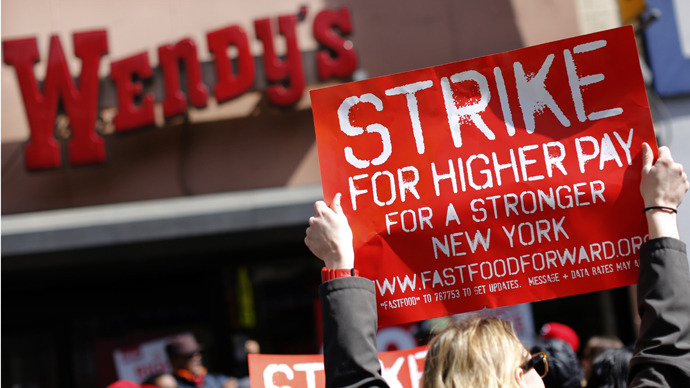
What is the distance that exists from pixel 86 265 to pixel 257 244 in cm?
191

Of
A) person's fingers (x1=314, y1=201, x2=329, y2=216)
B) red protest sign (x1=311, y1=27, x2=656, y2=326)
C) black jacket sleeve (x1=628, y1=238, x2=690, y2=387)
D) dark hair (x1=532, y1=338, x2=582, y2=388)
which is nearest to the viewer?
black jacket sleeve (x1=628, y1=238, x2=690, y2=387)

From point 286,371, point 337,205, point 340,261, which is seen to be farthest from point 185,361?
point 340,261

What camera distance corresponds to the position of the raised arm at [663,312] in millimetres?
1679

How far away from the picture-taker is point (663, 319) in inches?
67.1

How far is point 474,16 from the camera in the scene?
8430mm

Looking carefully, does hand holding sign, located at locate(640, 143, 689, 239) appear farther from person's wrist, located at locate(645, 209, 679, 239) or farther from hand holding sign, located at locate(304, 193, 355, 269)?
hand holding sign, located at locate(304, 193, 355, 269)

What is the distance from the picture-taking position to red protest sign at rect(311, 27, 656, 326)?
7.30ft

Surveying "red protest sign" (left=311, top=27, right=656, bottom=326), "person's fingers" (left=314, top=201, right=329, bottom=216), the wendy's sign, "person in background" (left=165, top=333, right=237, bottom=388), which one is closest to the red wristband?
"person's fingers" (left=314, top=201, right=329, bottom=216)

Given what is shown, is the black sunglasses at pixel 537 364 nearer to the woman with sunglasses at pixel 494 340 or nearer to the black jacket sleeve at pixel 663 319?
the woman with sunglasses at pixel 494 340

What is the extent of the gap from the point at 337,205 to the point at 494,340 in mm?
639

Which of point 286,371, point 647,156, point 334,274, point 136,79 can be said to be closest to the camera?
point 334,274

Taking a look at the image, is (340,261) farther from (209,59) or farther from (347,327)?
(209,59)

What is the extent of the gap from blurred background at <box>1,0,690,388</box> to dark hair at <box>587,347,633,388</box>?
4.86m

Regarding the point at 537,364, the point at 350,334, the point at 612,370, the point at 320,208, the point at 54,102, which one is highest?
the point at 54,102
